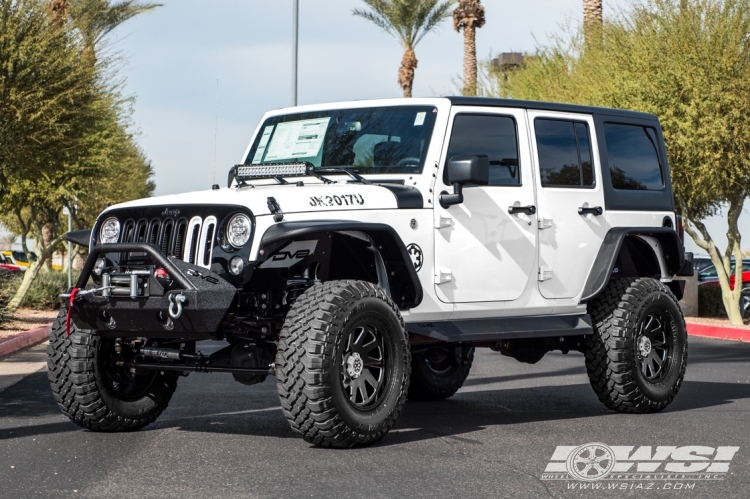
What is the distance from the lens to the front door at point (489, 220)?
8.53m

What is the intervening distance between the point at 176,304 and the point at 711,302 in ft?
76.1

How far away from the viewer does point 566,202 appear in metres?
9.45

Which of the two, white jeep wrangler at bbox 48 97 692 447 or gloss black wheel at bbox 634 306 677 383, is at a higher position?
white jeep wrangler at bbox 48 97 692 447

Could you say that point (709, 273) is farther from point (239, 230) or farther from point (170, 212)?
point (239, 230)

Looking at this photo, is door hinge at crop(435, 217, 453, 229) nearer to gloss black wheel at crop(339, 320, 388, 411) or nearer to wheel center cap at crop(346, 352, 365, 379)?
gloss black wheel at crop(339, 320, 388, 411)

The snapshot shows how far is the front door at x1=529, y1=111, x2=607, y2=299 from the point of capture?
9289 millimetres

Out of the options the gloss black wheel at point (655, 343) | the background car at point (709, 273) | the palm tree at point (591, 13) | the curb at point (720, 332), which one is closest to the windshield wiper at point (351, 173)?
the gloss black wheel at point (655, 343)

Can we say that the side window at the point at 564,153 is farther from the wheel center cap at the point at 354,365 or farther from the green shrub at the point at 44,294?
the green shrub at the point at 44,294

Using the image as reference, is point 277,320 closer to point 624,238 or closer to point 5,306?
point 624,238

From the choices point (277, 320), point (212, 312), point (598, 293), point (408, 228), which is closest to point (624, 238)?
point (598, 293)

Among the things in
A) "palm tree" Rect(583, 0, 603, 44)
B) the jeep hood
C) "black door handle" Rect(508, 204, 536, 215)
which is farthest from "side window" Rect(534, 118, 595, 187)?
"palm tree" Rect(583, 0, 603, 44)

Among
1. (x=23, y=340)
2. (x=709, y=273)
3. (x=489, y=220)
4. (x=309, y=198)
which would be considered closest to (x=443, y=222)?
(x=489, y=220)

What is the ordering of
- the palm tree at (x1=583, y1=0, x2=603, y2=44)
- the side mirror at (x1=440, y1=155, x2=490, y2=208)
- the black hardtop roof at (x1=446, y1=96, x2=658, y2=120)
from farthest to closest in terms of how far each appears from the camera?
the palm tree at (x1=583, y1=0, x2=603, y2=44)
the black hardtop roof at (x1=446, y1=96, x2=658, y2=120)
the side mirror at (x1=440, y1=155, x2=490, y2=208)

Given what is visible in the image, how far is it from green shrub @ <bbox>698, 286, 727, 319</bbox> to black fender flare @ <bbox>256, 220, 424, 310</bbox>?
21.3m
